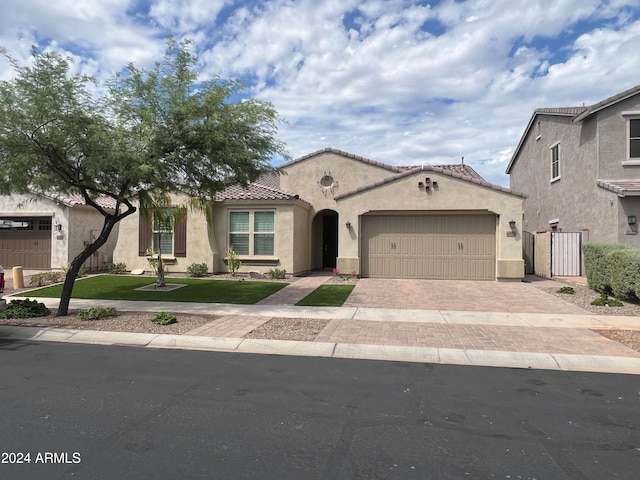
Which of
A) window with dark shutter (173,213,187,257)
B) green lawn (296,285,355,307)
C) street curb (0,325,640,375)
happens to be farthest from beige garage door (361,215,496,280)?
street curb (0,325,640,375)

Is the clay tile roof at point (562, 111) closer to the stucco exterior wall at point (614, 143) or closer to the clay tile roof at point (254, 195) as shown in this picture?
the stucco exterior wall at point (614, 143)

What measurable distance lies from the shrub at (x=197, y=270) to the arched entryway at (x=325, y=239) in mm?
5928

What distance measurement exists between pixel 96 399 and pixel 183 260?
13.6 m

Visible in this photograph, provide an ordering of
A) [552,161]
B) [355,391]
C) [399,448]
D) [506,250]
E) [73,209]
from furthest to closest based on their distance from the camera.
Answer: [552,161]
[73,209]
[506,250]
[355,391]
[399,448]

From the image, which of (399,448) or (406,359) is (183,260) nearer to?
(406,359)

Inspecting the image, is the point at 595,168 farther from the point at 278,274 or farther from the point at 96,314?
the point at 96,314

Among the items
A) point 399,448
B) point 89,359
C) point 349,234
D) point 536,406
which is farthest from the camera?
point 349,234

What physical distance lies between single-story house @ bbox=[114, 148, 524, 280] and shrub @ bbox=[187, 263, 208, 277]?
1.05ft

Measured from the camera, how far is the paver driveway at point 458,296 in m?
11.0

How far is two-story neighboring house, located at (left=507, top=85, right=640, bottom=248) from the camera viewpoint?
14688 mm

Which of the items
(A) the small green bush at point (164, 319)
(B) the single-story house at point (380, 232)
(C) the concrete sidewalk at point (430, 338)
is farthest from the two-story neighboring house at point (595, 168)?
(A) the small green bush at point (164, 319)

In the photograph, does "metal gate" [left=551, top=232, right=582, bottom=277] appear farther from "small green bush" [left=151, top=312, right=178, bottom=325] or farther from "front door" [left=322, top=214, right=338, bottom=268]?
"small green bush" [left=151, top=312, right=178, bottom=325]

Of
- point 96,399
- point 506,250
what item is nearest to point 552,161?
point 506,250

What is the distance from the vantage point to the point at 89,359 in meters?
6.71
